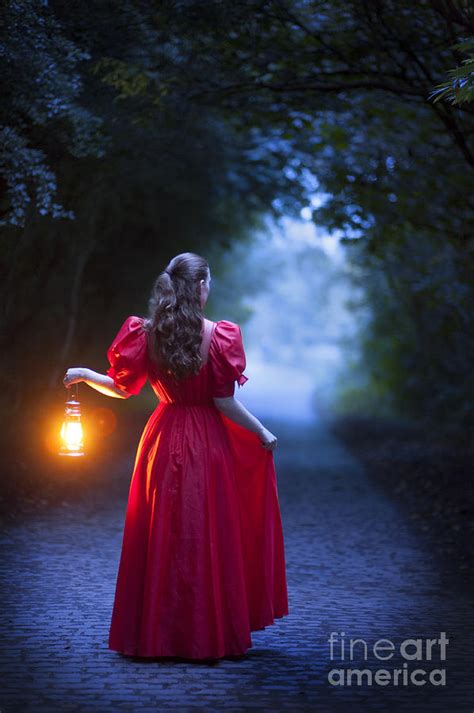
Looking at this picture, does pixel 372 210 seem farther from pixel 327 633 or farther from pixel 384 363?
pixel 384 363

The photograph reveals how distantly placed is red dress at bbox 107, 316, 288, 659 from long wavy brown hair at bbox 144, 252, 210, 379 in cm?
13

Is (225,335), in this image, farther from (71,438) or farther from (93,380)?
(71,438)

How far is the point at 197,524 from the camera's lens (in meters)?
4.82

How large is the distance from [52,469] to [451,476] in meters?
5.11

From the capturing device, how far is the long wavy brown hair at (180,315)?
4801 mm

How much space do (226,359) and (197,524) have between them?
0.90 metres

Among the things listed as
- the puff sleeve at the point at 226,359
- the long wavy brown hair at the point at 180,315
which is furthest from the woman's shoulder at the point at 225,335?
the long wavy brown hair at the point at 180,315

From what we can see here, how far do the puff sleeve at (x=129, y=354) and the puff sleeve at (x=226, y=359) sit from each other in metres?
0.40

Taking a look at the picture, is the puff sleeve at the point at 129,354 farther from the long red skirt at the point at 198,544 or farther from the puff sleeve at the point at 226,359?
the puff sleeve at the point at 226,359

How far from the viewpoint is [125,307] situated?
15461mm

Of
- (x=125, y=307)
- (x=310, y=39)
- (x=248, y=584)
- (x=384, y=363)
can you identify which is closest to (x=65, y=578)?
(x=248, y=584)

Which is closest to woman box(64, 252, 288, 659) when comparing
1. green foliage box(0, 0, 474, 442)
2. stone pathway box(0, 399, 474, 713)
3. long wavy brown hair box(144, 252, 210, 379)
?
long wavy brown hair box(144, 252, 210, 379)

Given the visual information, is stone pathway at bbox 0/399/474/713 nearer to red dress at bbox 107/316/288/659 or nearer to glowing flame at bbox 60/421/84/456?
red dress at bbox 107/316/288/659

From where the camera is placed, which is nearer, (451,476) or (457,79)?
(457,79)
